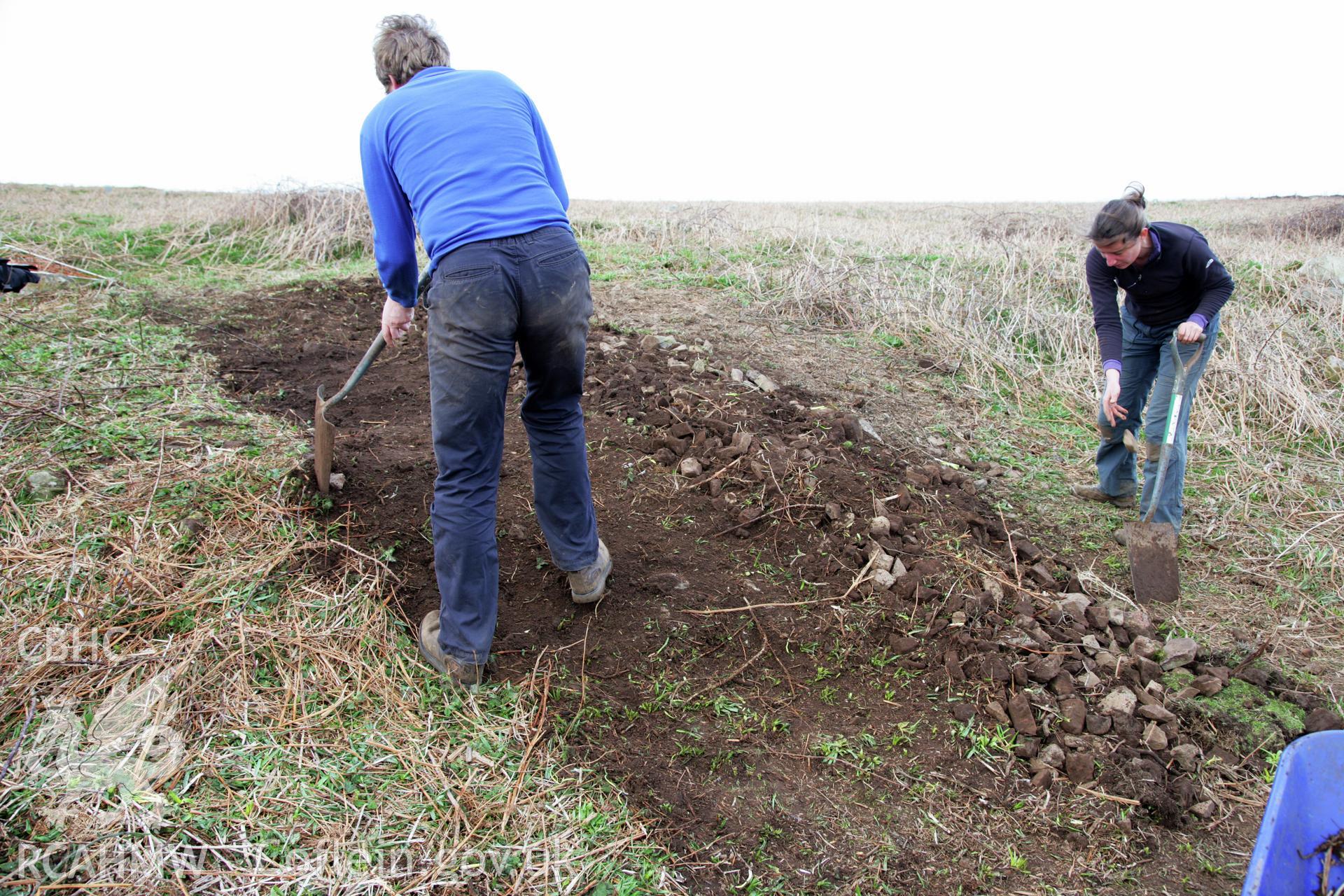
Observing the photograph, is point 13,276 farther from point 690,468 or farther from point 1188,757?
point 1188,757

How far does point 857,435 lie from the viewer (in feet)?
12.6

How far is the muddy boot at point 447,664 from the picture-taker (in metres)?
2.46

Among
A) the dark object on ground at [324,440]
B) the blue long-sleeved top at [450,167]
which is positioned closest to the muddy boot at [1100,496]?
the blue long-sleeved top at [450,167]

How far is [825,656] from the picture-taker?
271 centimetres

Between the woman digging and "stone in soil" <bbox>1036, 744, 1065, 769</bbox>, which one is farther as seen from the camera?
the woman digging

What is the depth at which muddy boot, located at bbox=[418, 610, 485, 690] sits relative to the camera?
2.46 meters

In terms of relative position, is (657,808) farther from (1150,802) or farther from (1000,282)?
(1000,282)

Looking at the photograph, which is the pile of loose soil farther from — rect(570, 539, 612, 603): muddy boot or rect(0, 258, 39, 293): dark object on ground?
rect(0, 258, 39, 293): dark object on ground

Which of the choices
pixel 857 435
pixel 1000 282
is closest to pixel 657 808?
pixel 857 435

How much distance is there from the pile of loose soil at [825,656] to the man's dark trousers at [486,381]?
14.0 inches

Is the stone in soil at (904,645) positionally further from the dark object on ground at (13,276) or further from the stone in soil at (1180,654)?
the dark object on ground at (13,276)

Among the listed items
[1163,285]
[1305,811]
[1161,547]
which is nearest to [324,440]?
[1305,811]

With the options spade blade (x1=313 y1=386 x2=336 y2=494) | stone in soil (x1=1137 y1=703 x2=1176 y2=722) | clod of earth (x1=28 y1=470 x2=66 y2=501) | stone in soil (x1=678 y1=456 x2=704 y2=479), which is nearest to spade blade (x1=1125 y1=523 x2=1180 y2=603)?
stone in soil (x1=1137 y1=703 x2=1176 y2=722)

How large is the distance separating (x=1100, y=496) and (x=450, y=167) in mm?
3432
